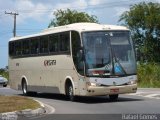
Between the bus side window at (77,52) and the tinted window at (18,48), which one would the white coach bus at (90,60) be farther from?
the tinted window at (18,48)

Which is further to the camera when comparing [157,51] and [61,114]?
[157,51]

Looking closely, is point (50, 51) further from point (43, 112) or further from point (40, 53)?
point (43, 112)

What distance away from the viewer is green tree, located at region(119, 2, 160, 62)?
7762 cm

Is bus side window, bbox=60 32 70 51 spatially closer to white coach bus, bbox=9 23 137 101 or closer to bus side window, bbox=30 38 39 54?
white coach bus, bbox=9 23 137 101

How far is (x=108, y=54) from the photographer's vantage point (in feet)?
75.4

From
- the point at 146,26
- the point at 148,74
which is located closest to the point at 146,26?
the point at 146,26

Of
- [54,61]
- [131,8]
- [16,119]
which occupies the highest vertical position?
[131,8]

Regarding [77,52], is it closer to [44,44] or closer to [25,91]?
[44,44]

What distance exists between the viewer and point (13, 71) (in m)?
32.6

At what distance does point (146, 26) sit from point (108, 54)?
185 feet

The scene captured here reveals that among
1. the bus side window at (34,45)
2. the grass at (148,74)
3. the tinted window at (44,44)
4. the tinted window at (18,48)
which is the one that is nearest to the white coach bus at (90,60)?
the tinted window at (44,44)

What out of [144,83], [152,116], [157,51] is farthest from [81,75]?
[157,51]

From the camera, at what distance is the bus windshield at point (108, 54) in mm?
22766

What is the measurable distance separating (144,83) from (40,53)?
17.9 metres
